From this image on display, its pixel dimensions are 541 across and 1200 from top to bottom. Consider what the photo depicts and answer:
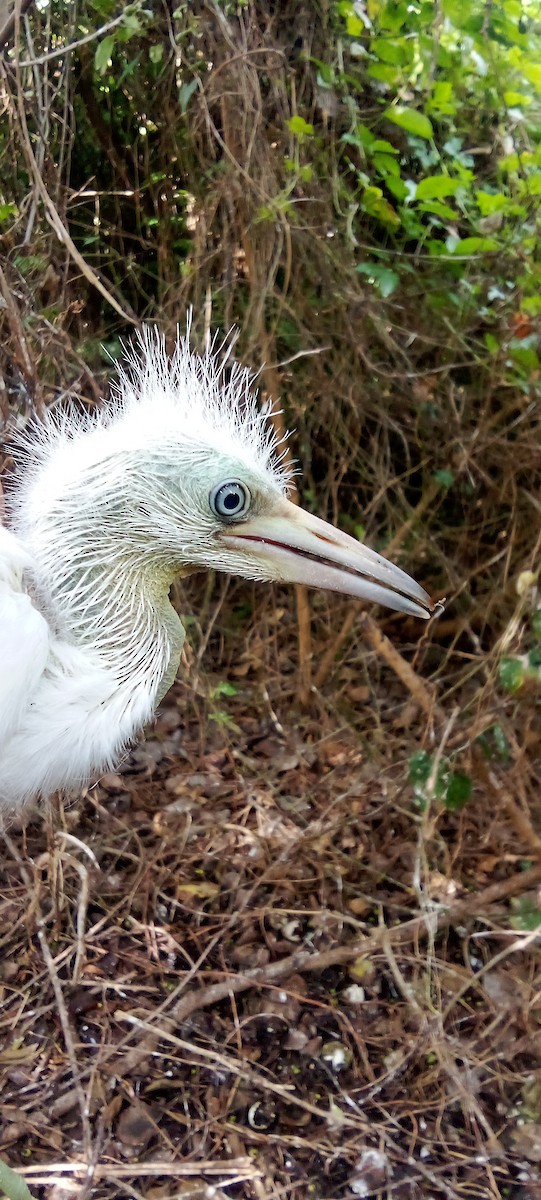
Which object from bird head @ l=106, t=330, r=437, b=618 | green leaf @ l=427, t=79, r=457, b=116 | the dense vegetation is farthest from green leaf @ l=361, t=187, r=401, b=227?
bird head @ l=106, t=330, r=437, b=618

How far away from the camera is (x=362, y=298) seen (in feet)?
5.23

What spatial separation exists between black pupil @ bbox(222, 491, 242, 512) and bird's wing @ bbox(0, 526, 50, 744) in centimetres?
23

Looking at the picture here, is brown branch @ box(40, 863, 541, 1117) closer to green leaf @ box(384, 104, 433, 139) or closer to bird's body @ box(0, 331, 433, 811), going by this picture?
bird's body @ box(0, 331, 433, 811)

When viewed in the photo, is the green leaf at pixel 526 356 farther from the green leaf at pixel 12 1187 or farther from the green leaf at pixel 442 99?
the green leaf at pixel 12 1187

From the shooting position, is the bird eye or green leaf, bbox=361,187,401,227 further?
green leaf, bbox=361,187,401,227

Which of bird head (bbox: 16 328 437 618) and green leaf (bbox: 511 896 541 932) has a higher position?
bird head (bbox: 16 328 437 618)

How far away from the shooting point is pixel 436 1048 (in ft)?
4.09

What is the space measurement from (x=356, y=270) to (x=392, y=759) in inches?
44.8

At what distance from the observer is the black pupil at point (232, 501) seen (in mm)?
774

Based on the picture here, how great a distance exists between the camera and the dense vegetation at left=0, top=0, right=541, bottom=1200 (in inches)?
50.5

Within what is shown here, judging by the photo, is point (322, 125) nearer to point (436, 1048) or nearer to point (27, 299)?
point (27, 299)

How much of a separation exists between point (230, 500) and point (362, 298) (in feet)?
3.31

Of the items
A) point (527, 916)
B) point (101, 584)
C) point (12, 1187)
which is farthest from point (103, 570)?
point (527, 916)

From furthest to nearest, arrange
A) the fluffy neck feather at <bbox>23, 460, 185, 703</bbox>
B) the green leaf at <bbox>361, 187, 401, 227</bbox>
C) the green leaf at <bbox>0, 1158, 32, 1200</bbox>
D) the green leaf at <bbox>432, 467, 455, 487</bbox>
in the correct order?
1. the green leaf at <bbox>432, 467, 455, 487</bbox>
2. the green leaf at <bbox>361, 187, 401, 227</bbox>
3. the fluffy neck feather at <bbox>23, 460, 185, 703</bbox>
4. the green leaf at <bbox>0, 1158, 32, 1200</bbox>
